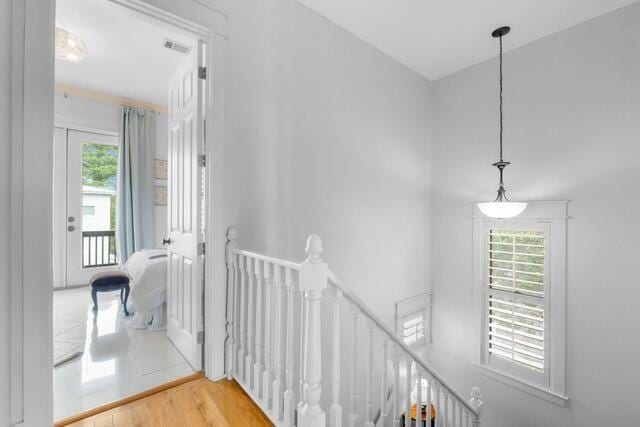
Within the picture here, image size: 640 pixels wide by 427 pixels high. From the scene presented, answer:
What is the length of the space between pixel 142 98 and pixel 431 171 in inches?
179

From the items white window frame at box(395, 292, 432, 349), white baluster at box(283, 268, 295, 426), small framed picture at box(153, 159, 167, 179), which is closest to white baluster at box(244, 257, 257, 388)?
white baluster at box(283, 268, 295, 426)

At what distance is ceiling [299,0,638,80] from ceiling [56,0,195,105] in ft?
5.07

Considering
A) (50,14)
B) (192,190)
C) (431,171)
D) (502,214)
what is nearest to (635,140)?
(502,214)

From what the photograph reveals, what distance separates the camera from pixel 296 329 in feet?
7.93

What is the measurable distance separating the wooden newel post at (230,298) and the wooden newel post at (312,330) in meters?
0.82

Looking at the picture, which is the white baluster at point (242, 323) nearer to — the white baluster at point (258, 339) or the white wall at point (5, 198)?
the white baluster at point (258, 339)

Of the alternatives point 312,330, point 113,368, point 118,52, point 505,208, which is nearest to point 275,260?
point 312,330

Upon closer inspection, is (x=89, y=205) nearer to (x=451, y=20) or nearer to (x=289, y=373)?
(x=289, y=373)

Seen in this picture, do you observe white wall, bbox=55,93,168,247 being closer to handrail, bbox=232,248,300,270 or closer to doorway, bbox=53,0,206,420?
doorway, bbox=53,0,206,420

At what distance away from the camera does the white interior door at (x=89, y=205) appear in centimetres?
451

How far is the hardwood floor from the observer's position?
1.54 metres

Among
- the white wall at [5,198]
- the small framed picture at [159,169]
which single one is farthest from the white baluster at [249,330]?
the small framed picture at [159,169]

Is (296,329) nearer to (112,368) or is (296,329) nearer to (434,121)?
(112,368)

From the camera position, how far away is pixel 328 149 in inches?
108
